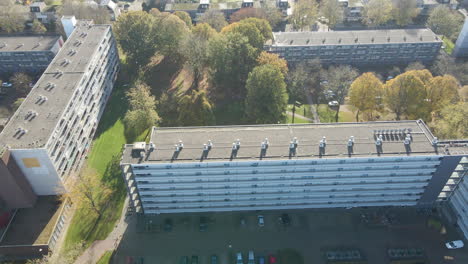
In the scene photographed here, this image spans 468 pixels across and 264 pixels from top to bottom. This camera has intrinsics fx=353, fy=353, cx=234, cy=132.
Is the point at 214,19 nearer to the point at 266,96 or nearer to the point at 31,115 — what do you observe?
the point at 266,96

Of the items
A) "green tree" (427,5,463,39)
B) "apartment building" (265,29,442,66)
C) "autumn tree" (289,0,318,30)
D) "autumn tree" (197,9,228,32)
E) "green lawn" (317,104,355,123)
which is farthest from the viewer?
"autumn tree" (289,0,318,30)

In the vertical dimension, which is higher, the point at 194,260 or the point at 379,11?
the point at 379,11

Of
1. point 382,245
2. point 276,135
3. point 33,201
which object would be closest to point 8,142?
point 33,201

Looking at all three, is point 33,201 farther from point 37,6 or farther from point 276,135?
point 37,6

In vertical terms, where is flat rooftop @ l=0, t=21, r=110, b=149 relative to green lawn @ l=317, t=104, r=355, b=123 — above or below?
above

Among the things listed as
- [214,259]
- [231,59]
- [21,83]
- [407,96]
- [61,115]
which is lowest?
[214,259]

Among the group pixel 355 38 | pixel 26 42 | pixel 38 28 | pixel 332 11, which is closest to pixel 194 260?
pixel 355 38

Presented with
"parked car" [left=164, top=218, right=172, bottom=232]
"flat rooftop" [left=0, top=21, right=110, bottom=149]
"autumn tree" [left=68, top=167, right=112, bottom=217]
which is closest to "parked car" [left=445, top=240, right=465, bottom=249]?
"parked car" [left=164, top=218, right=172, bottom=232]

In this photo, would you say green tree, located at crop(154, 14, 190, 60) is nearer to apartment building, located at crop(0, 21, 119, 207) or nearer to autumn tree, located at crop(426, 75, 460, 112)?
apartment building, located at crop(0, 21, 119, 207)
